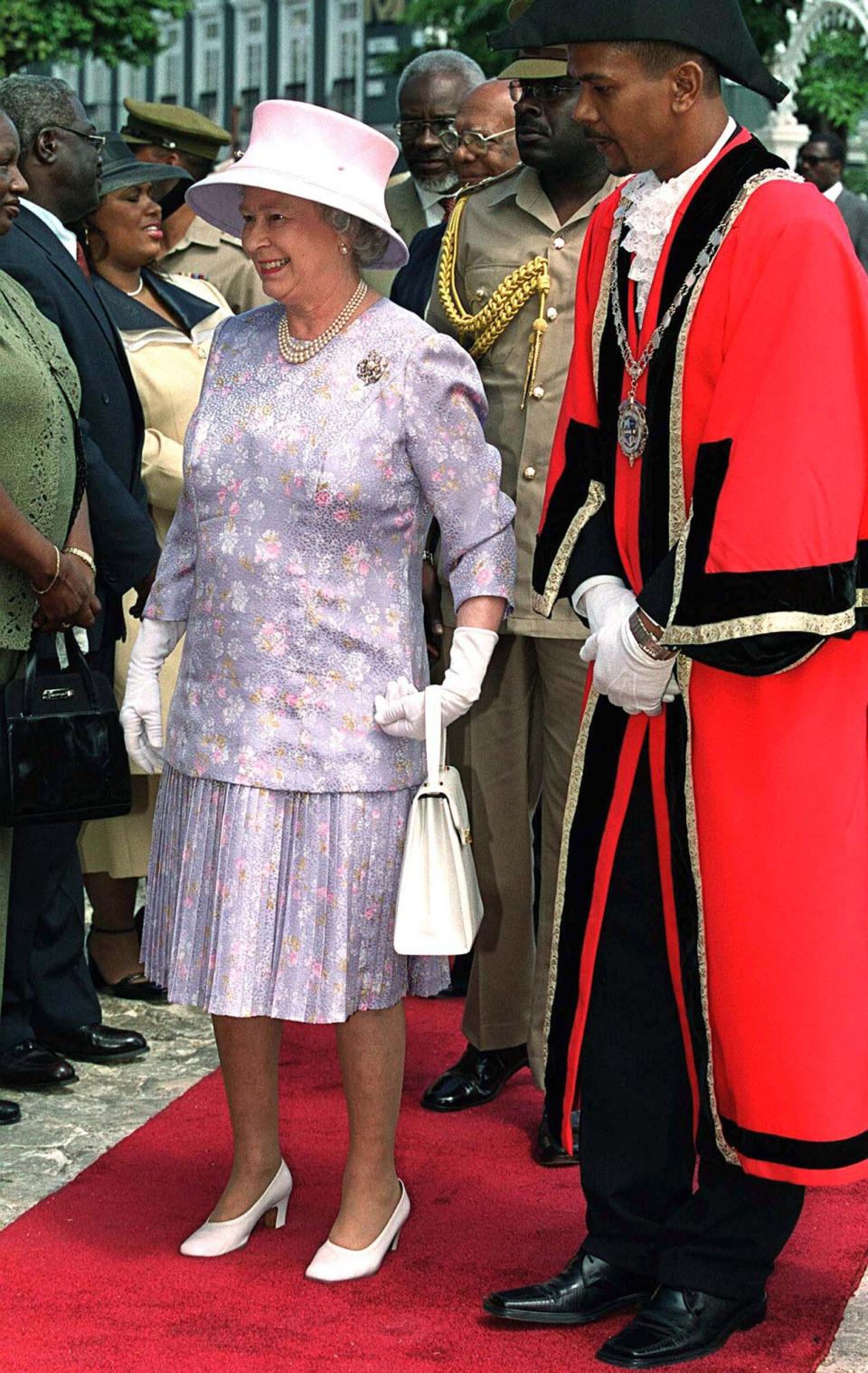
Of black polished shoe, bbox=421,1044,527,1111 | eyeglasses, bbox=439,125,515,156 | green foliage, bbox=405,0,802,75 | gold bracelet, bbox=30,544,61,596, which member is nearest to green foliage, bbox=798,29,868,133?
green foliage, bbox=405,0,802,75

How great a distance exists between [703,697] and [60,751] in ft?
5.32

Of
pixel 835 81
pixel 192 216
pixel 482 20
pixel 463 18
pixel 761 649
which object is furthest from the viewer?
pixel 463 18

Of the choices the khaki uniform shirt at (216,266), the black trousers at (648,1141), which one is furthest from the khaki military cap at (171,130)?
the black trousers at (648,1141)

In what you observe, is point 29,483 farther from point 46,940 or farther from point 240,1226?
point 240,1226

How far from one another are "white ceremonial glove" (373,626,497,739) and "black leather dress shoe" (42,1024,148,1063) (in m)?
1.68

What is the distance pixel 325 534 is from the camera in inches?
149

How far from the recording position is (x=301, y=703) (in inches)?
150

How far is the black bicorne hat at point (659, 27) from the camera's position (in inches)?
132

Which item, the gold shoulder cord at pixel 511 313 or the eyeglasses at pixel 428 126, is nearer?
the gold shoulder cord at pixel 511 313

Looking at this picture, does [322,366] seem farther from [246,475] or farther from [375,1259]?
[375,1259]

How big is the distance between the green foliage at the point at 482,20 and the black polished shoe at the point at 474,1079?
24.8m

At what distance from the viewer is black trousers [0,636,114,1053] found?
496 cm

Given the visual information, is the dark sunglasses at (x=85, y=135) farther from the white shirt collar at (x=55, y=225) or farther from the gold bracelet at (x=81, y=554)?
the gold bracelet at (x=81, y=554)

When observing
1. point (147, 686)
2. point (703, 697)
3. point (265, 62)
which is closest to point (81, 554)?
point (147, 686)
